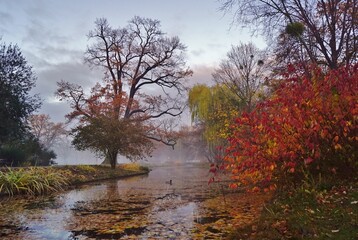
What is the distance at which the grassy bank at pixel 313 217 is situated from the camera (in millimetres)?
3404

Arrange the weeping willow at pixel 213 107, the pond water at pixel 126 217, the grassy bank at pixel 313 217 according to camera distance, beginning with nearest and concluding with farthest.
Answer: the grassy bank at pixel 313 217, the pond water at pixel 126 217, the weeping willow at pixel 213 107

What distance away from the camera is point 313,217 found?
3.96 metres

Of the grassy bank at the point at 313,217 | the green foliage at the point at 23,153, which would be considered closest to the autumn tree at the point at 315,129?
the grassy bank at the point at 313,217

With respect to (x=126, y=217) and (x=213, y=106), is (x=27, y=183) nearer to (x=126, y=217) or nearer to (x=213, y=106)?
(x=126, y=217)

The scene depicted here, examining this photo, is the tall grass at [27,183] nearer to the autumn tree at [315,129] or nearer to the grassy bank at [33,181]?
the grassy bank at [33,181]

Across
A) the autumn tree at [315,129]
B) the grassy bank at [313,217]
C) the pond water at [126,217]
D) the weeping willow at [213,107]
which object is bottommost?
the pond water at [126,217]

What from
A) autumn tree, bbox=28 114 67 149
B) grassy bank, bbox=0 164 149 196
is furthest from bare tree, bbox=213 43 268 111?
autumn tree, bbox=28 114 67 149

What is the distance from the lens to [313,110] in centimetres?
541

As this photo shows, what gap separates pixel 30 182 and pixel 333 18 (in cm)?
1141

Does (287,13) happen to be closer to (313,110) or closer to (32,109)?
(313,110)

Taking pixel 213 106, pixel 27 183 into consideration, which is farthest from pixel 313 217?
pixel 213 106

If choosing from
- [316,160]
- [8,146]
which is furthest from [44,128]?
[316,160]

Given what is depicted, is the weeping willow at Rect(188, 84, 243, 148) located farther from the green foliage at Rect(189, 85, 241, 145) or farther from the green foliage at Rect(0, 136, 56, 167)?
the green foliage at Rect(0, 136, 56, 167)

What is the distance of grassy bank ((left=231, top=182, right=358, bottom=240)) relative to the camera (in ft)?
11.2
